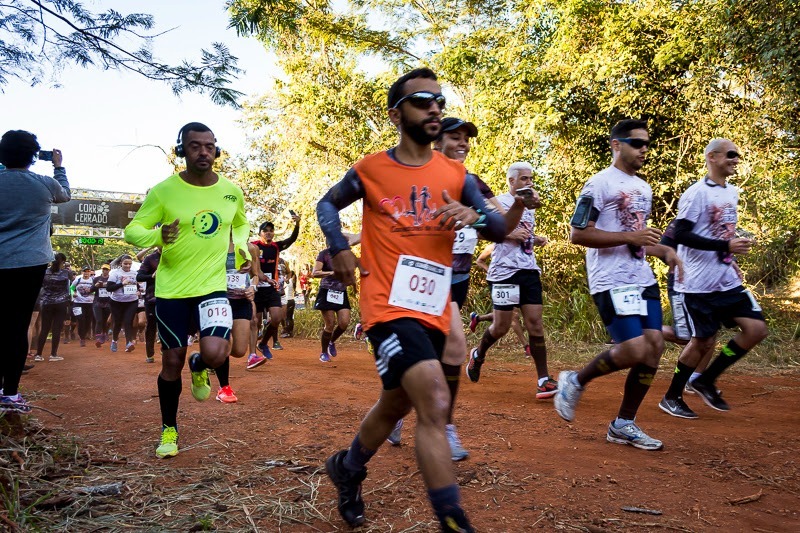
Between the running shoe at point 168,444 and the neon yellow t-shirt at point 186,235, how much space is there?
1.03 m

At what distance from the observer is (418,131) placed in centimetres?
335

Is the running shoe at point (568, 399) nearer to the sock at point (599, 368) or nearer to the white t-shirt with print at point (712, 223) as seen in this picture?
the sock at point (599, 368)

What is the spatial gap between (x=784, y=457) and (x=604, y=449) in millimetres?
1244

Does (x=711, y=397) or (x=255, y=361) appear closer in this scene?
(x=711, y=397)

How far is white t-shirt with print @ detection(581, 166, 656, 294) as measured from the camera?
5.04 m

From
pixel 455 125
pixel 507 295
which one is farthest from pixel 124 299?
pixel 455 125

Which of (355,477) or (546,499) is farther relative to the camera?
(546,499)

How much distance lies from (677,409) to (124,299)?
12.6 metres

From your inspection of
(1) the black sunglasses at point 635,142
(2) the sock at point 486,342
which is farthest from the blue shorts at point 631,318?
(2) the sock at point 486,342

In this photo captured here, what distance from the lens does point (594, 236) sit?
4.99 metres

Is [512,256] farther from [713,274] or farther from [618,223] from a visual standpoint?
[618,223]

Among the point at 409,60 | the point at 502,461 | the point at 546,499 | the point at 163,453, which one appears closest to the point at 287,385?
the point at 163,453

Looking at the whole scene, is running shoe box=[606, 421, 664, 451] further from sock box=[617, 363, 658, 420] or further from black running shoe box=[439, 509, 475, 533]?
black running shoe box=[439, 509, 475, 533]

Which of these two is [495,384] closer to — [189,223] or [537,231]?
[189,223]
